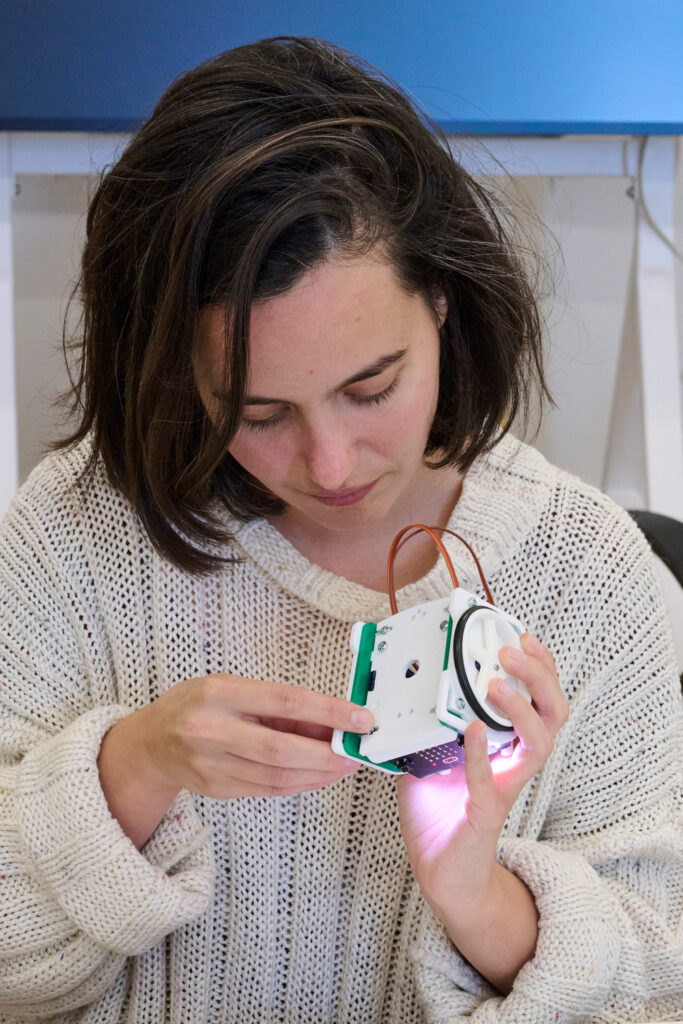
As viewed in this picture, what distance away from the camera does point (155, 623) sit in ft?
3.05

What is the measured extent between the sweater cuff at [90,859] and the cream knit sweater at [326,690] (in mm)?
35

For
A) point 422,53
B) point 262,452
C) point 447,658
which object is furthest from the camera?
point 422,53

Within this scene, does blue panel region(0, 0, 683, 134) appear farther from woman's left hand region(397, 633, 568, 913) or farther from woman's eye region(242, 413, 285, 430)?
woman's left hand region(397, 633, 568, 913)

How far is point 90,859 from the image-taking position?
2.60ft

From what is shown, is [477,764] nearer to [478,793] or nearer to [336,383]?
[478,793]

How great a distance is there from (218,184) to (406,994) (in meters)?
0.66

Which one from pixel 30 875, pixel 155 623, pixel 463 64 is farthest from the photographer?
pixel 463 64

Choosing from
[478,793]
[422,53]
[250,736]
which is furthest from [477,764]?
[422,53]

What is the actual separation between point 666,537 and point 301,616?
0.43m

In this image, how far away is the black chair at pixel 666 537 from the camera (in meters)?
1.13

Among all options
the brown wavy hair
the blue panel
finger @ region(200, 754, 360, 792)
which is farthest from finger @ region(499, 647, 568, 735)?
the blue panel

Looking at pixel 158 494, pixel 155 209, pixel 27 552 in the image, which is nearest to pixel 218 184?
pixel 155 209

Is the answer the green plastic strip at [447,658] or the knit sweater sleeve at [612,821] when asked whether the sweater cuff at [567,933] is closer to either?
the knit sweater sleeve at [612,821]

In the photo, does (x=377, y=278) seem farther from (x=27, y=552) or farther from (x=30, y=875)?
(x=30, y=875)
